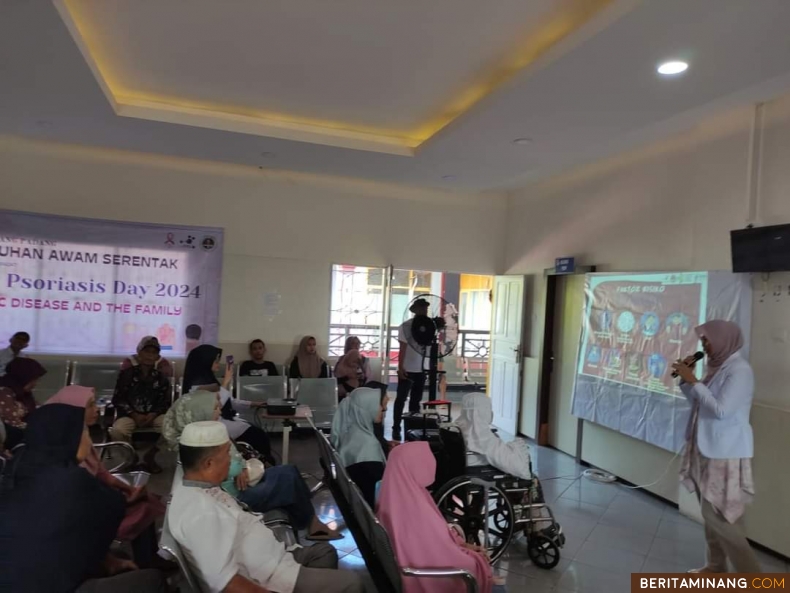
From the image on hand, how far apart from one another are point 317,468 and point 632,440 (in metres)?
2.76

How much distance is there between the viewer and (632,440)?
4.61 m

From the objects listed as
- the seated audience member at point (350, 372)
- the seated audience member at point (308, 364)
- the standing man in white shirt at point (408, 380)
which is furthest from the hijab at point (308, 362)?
the standing man in white shirt at point (408, 380)

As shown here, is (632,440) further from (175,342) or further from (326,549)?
(175,342)

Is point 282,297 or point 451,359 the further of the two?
point 451,359

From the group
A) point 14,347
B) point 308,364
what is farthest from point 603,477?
point 14,347

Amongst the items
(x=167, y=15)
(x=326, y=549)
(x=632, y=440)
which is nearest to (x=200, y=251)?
(x=167, y=15)

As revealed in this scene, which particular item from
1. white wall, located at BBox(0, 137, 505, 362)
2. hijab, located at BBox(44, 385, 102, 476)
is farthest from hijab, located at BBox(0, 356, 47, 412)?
hijab, located at BBox(44, 385, 102, 476)

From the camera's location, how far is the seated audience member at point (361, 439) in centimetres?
317

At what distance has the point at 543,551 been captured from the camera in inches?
122

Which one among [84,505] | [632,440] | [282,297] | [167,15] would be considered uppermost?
[167,15]

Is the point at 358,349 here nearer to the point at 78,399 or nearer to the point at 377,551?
the point at 78,399

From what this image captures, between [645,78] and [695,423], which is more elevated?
[645,78]

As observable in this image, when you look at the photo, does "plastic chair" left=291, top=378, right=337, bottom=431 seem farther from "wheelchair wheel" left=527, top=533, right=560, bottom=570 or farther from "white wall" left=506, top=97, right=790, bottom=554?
"wheelchair wheel" left=527, top=533, right=560, bottom=570

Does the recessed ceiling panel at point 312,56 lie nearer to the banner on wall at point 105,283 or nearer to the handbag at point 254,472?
the banner on wall at point 105,283
